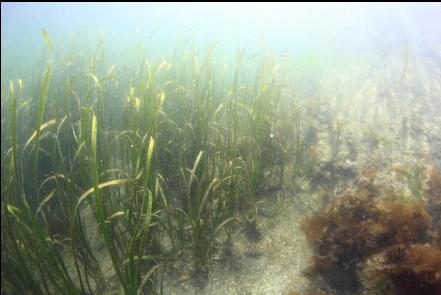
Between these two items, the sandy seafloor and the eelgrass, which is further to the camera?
the sandy seafloor

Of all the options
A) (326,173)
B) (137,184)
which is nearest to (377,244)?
(326,173)

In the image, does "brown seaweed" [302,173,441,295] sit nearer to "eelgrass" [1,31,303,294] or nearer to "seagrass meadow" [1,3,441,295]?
"seagrass meadow" [1,3,441,295]

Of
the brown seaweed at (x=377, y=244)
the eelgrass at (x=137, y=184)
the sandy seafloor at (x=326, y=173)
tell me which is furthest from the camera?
the sandy seafloor at (x=326, y=173)

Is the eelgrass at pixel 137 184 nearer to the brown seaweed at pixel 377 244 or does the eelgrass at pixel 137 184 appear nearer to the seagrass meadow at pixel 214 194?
the seagrass meadow at pixel 214 194

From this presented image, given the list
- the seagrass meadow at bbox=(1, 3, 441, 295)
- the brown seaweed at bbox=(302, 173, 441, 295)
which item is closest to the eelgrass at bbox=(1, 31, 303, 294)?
the seagrass meadow at bbox=(1, 3, 441, 295)

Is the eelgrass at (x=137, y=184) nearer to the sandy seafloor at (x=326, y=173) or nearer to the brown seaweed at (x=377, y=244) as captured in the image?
the sandy seafloor at (x=326, y=173)

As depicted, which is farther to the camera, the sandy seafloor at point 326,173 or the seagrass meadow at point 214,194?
the sandy seafloor at point 326,173

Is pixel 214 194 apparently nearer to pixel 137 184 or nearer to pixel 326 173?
pixel 137 184

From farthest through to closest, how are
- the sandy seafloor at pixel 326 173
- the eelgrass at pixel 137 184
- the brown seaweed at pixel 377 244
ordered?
1. the sandy seafloor at pixel 326 173
2. the brown seaweed at pixel 377 244
3. the eelgrass at pixel 137 184

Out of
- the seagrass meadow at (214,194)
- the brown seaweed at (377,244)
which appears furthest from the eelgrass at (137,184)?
the brown seaweed at (377,244)

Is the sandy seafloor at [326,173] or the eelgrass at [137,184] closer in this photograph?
the eelgrass at [137,184]

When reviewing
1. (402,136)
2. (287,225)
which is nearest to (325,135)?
(402,136)

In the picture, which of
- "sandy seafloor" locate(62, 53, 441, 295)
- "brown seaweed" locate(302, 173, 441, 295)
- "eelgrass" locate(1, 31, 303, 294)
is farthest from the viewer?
"sandy seafloor" locate(62, 53, 441, 295)

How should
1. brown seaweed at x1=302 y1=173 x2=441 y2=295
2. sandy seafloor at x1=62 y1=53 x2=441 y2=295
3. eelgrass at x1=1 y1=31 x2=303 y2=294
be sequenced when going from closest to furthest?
eelgrass at x1=1 y1=31 x2=303 y2=294, brown seaweed at x1=302 y1=173 x2=441 y2=295, sandy seafloor at x1=62 y1=53 x2=441 y2=295
